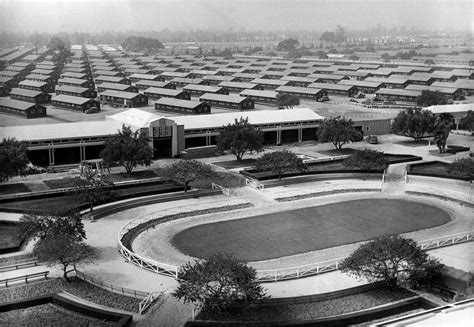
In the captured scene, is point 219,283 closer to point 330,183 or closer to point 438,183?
point 330,183

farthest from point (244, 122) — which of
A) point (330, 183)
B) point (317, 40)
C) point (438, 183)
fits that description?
point (317, 40)

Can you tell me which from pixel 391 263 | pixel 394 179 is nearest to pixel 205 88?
pixel 394 179

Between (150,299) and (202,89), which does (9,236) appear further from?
(202,89)

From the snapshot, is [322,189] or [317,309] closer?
Result: [317,309]

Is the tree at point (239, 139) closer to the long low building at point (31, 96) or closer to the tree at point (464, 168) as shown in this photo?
the tree at point (464, 168)

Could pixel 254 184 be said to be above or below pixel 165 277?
above

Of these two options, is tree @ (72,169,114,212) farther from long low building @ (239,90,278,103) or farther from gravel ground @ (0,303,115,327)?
long low building @ (239,90,278,103)
